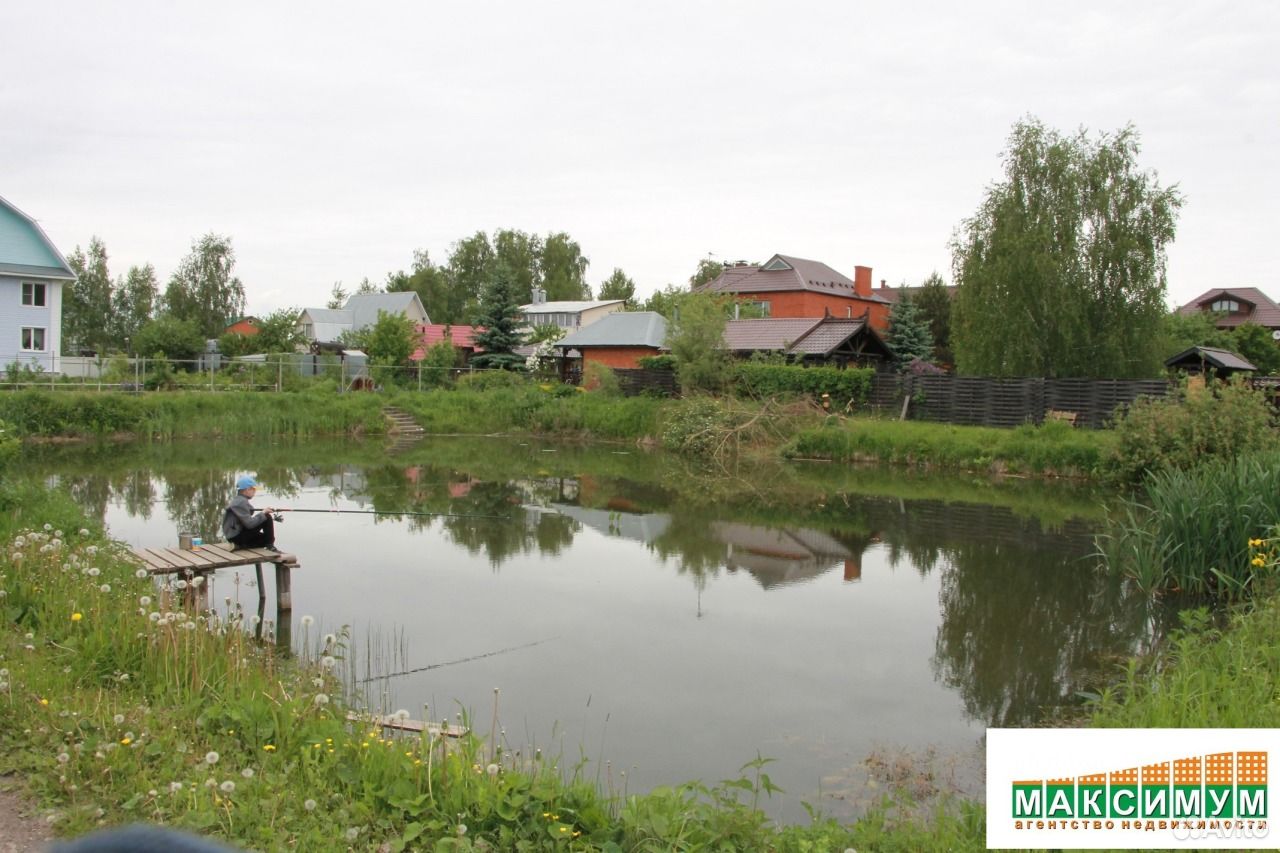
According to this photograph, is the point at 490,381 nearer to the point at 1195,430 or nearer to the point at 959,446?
the point at 959,446

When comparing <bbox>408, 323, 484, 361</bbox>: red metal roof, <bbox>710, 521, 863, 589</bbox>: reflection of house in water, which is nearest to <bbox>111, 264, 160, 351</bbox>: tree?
<bbox>408, 323, 484, 361</bbox>: red metal roof

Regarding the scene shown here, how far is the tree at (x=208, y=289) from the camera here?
2522 inches

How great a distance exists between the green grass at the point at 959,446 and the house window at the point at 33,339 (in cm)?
2959

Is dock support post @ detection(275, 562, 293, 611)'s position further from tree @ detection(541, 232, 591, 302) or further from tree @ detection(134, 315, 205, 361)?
tree @ detection(541, 232, 591, 302)

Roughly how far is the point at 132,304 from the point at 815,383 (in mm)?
48593

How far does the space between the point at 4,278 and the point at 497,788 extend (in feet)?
135

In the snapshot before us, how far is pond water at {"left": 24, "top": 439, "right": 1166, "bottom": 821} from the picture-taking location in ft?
25.1

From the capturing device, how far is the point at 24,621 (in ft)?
23.2

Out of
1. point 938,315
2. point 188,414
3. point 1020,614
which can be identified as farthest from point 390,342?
point 1020,614

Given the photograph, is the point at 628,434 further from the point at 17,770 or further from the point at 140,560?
the point at 17,770

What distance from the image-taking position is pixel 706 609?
11836 millimetres

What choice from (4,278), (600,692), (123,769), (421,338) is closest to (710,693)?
(600,692)

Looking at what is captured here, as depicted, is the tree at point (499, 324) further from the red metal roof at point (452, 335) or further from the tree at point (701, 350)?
the tree at point (701, 350)

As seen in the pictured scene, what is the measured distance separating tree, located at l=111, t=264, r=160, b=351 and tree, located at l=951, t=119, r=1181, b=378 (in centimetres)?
5124
